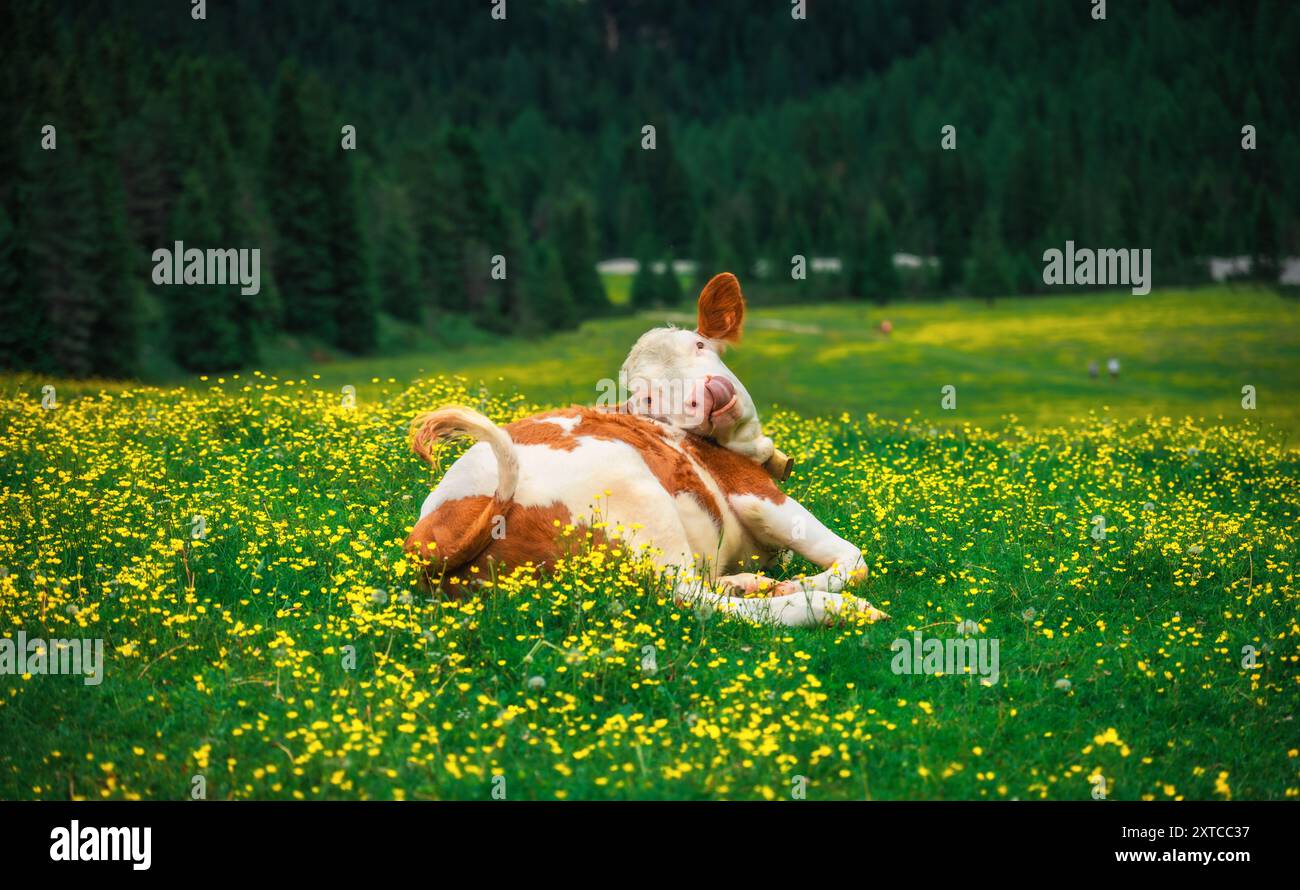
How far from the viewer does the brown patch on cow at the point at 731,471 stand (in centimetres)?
930

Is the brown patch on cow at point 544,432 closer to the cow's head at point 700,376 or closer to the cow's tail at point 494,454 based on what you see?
the cow's tail at point 494,454

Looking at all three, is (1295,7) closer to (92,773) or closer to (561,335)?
(561,335)

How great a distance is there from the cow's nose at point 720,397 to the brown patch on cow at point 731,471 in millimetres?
268

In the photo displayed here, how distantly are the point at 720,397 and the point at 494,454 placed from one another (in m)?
1.80

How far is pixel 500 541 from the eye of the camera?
851 cm

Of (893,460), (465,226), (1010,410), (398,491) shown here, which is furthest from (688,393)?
(465,226)

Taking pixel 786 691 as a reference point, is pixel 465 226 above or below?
above

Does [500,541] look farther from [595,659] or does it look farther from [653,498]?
[595,659]

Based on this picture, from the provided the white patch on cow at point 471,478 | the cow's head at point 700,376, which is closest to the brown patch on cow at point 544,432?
the white patch on cow at point 471,478
